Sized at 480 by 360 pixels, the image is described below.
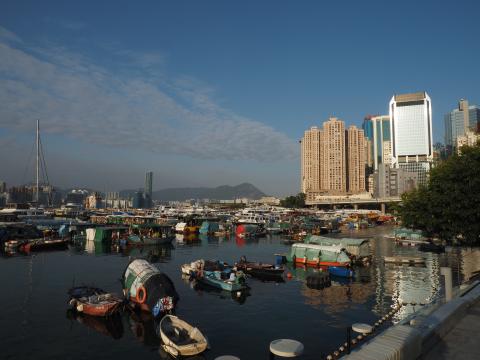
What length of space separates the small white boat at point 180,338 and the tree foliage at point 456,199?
983 inches

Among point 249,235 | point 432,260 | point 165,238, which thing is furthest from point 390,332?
point 249,235

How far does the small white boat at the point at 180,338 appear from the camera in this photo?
22125 millimetres

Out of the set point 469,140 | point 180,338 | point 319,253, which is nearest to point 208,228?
point 319,253

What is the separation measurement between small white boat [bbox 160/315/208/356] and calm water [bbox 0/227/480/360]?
4.03ft

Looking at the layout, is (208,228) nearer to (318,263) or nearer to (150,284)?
(318,263)

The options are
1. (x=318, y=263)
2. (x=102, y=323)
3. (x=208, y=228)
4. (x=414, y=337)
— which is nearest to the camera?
(x=414, y=337)

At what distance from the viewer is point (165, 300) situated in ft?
97.0

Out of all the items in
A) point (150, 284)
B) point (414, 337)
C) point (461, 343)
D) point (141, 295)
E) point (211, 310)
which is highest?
point (414, 337)

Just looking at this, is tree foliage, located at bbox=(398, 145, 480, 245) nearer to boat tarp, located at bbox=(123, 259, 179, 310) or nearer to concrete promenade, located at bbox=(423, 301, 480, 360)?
concrete promenade, located at bbox=(423, 301, 480, 360)

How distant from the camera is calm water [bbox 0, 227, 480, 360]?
24.6 metres

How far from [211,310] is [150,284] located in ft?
19.1

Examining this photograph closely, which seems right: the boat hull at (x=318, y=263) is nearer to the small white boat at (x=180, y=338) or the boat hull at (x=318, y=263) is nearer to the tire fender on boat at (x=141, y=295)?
the tire fender on boat at (x=141, y=295)

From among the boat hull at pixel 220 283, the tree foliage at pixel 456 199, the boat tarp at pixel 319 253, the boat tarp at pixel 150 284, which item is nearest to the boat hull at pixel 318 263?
the boat tarp at pixel 319 253

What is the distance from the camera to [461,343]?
1523 cm
